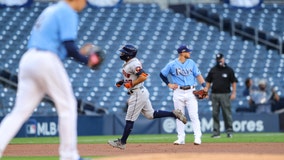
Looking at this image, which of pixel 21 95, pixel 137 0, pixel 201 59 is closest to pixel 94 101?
pixel 201 59

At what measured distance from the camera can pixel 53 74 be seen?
32.7 feet

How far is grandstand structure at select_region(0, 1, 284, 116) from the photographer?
29328mm

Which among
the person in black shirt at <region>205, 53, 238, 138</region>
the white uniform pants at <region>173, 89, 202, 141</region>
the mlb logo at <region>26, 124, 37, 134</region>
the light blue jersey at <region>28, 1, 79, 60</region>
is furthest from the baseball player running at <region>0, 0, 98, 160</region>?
the mlb logo at <region>26, 124, 37, 134</region>

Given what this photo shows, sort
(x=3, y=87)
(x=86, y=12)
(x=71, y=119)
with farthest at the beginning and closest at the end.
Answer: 1. (x=86, y=12)
2. (x=3, y=87)
3. (x=71, y=119)

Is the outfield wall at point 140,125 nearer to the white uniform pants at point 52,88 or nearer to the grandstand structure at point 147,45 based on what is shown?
the grandstand structure at point 147,45

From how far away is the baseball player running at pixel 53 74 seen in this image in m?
9.98

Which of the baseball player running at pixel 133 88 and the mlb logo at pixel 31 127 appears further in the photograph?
the mlb logo at pixel 31 127

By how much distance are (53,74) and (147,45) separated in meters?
23.0

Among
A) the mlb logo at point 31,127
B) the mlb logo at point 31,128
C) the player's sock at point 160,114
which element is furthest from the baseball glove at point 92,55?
the mlb logo at point 31,128

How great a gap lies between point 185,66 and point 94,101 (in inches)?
417

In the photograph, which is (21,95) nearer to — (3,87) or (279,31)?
(3,87)

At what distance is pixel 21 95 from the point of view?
10.2m

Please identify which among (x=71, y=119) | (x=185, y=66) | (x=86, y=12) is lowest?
(x=71, y=119)

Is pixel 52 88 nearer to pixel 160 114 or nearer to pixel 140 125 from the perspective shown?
pixel 160 114
